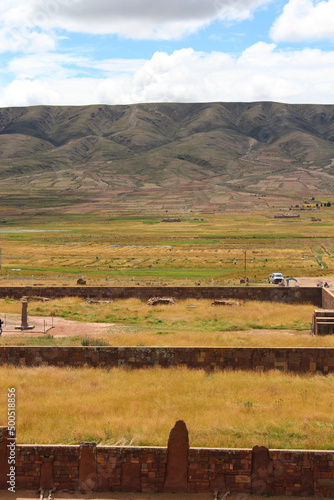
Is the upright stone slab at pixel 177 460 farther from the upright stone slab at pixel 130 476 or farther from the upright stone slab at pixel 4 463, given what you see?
the upright stone slab at pixel 4 463

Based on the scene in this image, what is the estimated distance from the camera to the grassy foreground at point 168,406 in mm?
12461

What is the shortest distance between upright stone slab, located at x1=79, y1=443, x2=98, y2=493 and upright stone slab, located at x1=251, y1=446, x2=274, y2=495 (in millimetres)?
3203

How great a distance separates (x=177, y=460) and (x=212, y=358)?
6228 millimetres

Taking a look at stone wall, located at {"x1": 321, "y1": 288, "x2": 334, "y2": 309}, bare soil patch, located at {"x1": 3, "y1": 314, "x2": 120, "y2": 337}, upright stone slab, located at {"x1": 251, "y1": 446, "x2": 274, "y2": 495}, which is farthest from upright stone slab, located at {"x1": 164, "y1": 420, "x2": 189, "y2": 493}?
stone wall, located at {"x1": 321, "y1": 288, "x2": 334, "y2": 309}

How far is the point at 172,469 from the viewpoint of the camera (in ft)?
37.7

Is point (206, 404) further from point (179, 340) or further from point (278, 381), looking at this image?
point (179, 340)

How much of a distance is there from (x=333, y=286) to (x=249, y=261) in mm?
28982

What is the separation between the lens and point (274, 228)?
411ft

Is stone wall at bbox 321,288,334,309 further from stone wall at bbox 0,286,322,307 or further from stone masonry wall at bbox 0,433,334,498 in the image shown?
stone masonry wall at bbox 0,433,334,498

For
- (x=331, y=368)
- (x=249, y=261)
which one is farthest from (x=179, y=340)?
(x=249, y=261)

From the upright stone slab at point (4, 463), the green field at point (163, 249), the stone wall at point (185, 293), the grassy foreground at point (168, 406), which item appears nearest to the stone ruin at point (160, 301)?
the stone wall at point (185, 293)

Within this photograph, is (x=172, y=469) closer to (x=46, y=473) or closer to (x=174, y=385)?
(x=46, y=473)

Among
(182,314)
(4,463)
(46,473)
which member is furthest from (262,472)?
(182,314)

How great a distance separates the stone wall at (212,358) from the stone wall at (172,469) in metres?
6.00
